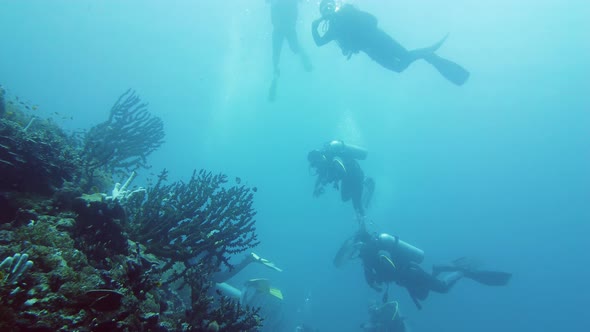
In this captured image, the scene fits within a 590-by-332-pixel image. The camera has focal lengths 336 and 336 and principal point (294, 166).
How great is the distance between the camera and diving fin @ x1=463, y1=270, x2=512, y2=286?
38.4 ft

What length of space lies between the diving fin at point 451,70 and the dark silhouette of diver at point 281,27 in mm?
7851

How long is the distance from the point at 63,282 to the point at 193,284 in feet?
4.80

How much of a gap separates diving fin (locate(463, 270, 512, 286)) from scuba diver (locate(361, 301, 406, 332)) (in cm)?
310

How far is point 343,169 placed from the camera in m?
11.1

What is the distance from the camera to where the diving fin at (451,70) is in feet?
34.6

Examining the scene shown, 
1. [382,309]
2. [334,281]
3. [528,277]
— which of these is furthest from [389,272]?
[528,277]

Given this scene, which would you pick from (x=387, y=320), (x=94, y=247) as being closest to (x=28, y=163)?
(x=94, y=247)

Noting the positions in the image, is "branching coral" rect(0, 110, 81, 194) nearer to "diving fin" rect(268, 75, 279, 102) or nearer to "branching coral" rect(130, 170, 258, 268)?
"branching coral" rect(130, 170, 258, 268)

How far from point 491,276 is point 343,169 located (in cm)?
659

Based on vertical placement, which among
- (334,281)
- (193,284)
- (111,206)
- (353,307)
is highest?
(334,281)

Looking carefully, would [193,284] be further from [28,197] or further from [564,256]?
[564,256]

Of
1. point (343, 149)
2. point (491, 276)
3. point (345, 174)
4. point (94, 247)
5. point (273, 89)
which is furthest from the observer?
point (273, 89)

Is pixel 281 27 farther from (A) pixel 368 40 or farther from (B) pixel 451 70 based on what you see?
(B) pixel 451 70

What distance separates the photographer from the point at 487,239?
290ft
